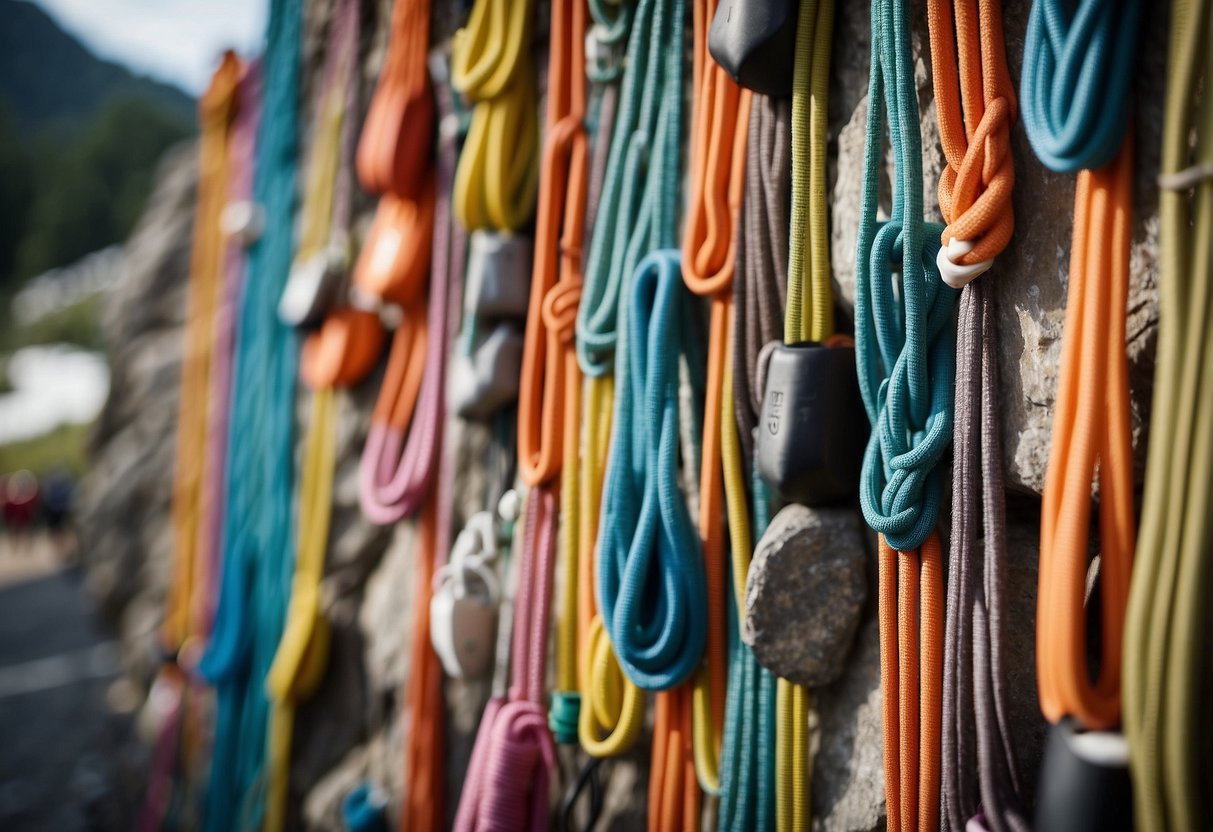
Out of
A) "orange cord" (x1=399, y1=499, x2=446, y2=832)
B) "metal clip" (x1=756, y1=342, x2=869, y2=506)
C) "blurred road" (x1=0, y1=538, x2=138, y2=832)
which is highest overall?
"metal clip" (x1=756, y1=342, x2=869, y2=506)

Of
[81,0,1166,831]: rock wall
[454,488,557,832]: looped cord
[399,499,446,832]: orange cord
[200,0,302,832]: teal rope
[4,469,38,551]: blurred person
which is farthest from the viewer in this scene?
[4,469,38,551]: blurred person

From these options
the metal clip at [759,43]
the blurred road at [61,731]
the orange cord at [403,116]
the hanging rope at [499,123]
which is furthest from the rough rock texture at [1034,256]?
the blurred road at [61,731]

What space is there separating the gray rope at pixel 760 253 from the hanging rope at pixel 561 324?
374 millimetres

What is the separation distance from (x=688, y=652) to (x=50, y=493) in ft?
38.2

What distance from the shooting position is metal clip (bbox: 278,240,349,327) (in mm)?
2260

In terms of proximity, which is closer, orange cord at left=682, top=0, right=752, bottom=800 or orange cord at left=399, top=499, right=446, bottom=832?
orange cord at left=682, top=0, right=752, bottom=800

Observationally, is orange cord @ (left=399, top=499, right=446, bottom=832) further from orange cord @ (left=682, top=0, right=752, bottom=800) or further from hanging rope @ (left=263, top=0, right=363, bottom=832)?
orange cord @ (left=682, top=0, right=752, bottom=800)

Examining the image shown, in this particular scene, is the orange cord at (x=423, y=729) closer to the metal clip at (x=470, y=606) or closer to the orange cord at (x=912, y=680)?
the metal clip at (x=470, y=606)

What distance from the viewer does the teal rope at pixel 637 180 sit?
1.41 meters

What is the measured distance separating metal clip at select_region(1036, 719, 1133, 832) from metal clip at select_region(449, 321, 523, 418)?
115cm

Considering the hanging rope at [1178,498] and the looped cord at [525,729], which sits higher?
the hanging rope at [1178,498]

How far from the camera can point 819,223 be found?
1136 millimetres

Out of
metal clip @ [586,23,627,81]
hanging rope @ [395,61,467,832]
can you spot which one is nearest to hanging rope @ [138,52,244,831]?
hanging rope @ [395,61,467,832]

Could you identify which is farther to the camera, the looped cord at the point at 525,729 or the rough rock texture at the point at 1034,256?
the looped cord at the point at 525,729
